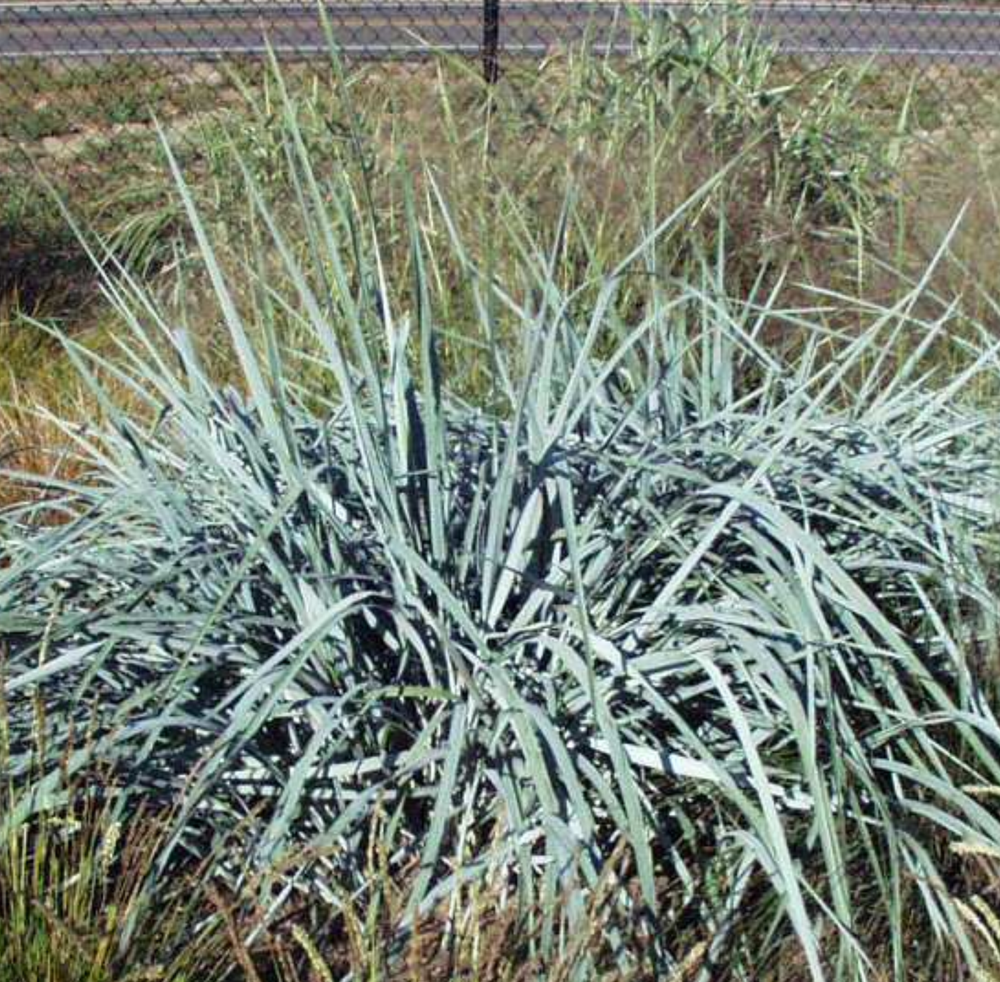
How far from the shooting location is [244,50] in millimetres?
10586

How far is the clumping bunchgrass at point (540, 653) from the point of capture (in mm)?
2551

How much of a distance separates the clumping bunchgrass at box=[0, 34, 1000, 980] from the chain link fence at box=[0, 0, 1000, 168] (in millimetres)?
3519

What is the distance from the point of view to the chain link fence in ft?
27.4

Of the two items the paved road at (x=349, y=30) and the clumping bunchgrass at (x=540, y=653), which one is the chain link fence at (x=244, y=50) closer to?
the paved road at (x=349, y=30)

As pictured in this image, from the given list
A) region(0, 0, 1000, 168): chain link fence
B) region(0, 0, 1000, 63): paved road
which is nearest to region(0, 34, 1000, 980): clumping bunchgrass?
region(0, 0, 1000, 168): chain link fence

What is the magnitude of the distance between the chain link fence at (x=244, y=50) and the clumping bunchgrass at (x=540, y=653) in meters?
3.52

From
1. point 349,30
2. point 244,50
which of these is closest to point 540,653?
point 244,50

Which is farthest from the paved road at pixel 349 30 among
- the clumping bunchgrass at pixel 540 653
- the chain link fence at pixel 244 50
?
the clumping bunchgrass at pixel 540 653

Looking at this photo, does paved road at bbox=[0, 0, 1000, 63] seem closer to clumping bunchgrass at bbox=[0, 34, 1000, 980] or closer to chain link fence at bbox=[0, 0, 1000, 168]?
chain link fence at bbox=[0, 0, 1000, 168]

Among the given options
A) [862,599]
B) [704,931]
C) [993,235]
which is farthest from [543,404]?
[993,235]

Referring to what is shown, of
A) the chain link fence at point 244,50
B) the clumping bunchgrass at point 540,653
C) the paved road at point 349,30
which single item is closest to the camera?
the clumping bunchgrass at point 540,653

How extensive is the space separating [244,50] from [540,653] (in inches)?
330

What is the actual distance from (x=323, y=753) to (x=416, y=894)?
1.51ft

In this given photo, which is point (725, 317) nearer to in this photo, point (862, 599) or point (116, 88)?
point (862, 599)
